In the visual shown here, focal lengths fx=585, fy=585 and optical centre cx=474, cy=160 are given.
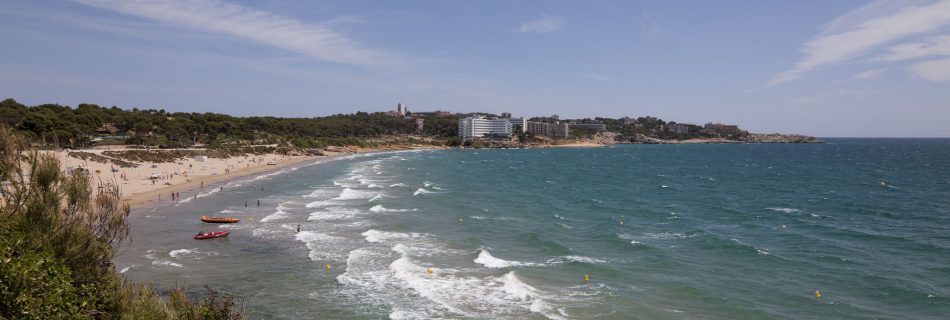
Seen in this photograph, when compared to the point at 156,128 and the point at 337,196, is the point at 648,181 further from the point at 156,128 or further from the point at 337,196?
the point at 156,128

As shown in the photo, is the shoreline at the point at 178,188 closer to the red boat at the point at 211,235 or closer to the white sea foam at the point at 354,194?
the red boat at the point at 211,235

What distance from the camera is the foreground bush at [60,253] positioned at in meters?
10.9

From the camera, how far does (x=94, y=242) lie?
46.8ft

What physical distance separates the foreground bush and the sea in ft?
27.6

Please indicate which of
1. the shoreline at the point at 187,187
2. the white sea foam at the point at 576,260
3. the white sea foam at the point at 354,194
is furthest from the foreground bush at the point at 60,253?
the white sea foam at the point at 354,194

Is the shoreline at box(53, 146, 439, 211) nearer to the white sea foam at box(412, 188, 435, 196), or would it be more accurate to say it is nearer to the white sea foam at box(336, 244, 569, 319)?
the white sea foam at box(412, 188, 435, 196)

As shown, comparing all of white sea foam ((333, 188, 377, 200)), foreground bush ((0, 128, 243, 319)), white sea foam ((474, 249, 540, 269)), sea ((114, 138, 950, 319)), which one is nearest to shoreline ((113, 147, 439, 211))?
sea ((114, 138, 950, 319))

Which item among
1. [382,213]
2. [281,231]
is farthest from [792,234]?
[281,231]

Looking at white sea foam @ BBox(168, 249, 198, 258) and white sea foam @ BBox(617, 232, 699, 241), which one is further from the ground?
white sea foam @ BBox(617, 232, 699, 241)

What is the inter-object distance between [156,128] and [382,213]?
93.5 meters

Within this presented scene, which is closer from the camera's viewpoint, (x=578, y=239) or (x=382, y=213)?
(x=578, y=239)

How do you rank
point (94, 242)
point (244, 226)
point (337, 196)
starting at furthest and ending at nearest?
point (337, 196), point (244, 226), point (94, 242)

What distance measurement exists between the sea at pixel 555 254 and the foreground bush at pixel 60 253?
8.42m

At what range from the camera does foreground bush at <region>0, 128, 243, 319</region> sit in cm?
1091
